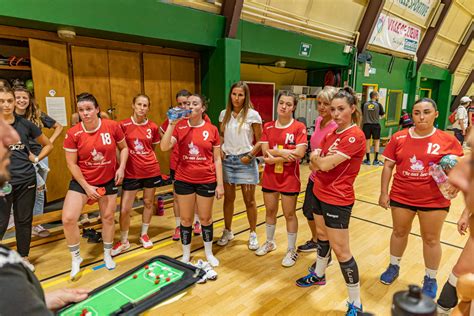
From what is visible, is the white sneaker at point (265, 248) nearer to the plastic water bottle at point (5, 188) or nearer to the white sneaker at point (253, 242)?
the white sneaker at point (253, 242)

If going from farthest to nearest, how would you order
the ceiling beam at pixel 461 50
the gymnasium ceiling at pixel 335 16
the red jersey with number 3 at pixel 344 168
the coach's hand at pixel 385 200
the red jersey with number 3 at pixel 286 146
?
the ceiling beam at pixel 461 50, the gymnasium ceiling at pixel 335 16, the red jersey with number 3 at pixel 286 146, the coach's hand at pixel 385 200, the red jersey with number 3 at pixel 344 168

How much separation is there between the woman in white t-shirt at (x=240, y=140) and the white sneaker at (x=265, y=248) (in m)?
0.44

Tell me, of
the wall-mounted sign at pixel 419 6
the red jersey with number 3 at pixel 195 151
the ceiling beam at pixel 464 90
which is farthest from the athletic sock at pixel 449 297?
the ceiling beam at pixel 464 90

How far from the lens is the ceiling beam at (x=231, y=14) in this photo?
5176 millimetres

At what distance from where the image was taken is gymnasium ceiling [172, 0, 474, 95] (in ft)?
19.5

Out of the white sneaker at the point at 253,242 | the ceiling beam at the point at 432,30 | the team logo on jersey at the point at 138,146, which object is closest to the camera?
the team logo on jersey at the point at 138,146

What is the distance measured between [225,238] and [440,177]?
221 cm

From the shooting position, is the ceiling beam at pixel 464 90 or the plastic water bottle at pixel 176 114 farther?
the ceiling beam at pixel 464 90

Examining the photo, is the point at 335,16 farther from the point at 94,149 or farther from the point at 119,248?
the point at 119,248

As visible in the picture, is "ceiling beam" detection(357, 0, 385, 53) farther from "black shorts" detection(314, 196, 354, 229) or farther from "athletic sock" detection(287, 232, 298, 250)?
"black shorts" detection(314, 196, 354, 229)

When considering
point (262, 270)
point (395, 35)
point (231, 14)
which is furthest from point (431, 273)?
point (395, 35)

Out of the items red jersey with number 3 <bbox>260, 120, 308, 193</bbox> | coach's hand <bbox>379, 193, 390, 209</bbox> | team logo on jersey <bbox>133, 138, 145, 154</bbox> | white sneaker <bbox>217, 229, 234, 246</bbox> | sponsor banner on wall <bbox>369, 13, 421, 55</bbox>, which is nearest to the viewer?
coach's hand <bbox>379, 193, 390, 209</bbox>

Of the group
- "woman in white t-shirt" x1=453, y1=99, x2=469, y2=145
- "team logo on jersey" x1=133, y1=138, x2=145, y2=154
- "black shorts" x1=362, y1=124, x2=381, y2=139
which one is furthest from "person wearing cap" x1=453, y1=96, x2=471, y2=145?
"team logo on jersey" x1=133, y1=138, x2=145, y2=154

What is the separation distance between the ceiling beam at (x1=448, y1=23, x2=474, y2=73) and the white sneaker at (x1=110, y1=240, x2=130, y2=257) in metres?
14.7
